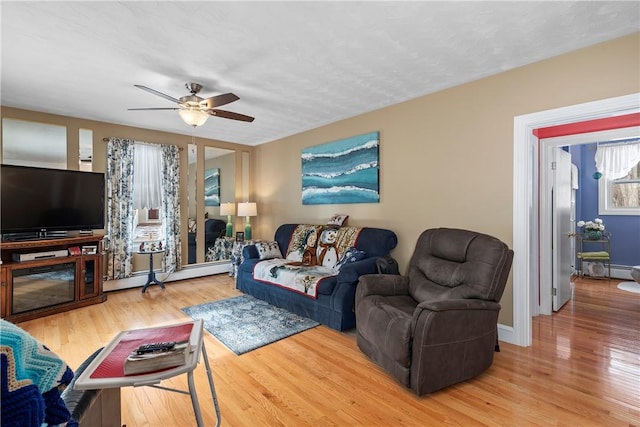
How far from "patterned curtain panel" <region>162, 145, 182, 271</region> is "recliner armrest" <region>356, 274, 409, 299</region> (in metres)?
3.58

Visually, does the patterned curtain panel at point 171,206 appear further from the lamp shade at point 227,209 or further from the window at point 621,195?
the window at point 621,195

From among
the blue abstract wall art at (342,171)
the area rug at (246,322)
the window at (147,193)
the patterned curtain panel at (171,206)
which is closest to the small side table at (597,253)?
the blue abstract wall art at (342,171)

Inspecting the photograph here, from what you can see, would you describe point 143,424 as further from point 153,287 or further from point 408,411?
point 153,287

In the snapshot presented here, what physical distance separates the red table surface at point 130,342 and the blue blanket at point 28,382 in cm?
37

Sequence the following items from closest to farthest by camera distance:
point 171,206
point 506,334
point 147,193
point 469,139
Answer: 1. point 506,334
2. point 469,139
3. point 147,193
4. point 171,206

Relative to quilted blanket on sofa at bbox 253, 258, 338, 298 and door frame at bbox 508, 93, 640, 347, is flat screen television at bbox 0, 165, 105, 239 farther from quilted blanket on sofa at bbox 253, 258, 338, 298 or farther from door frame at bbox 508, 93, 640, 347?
door frame at bbox 508, 93, 640, 347

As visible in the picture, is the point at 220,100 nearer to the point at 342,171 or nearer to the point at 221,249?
the point at 342,171

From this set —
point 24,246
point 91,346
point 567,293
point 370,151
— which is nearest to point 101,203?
point 24,246

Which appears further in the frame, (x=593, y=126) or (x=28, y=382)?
(x=593, y=126)

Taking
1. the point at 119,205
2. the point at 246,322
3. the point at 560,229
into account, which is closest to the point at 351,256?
the point at 246,322

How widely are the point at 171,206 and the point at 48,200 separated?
153 cm

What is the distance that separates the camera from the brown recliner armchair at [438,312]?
1.92 meters

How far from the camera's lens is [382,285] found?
2.62 m

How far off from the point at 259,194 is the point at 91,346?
3.73m
